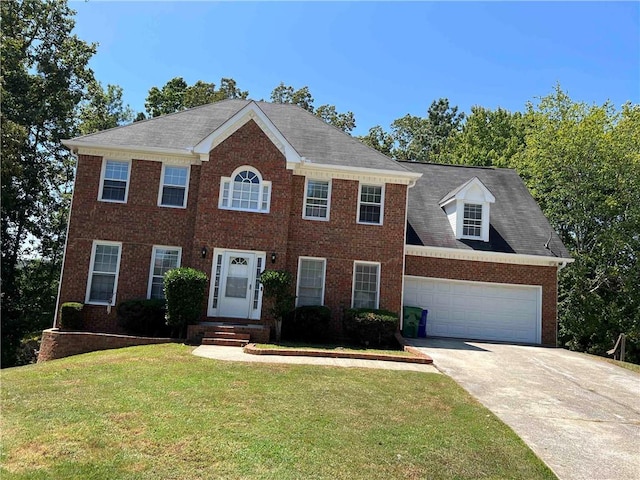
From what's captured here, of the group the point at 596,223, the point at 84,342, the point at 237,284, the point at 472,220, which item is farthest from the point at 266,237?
the point at 596,223

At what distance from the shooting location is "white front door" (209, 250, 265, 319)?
14.4 meters

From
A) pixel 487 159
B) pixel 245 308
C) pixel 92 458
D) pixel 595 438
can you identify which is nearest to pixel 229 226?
pixel 245 308

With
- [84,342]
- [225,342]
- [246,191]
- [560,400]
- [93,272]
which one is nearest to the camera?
[560,400]

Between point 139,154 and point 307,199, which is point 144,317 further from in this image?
point 307,199

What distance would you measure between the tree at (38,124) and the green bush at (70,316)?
10.9m

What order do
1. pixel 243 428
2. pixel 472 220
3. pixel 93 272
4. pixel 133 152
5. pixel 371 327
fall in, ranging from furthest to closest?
pixel 472 220, pixel 133 152, pixel 93 272, pixel 371 327, pixel 243 428

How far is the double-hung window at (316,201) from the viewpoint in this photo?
50.7ft

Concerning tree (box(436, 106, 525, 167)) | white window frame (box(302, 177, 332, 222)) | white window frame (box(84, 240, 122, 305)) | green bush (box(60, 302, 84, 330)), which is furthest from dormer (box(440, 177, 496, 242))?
tree (box(436, 106, 525, 167))

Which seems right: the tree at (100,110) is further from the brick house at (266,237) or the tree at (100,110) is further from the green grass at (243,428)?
the green grass at (243,428)

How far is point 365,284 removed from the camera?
50.4ft

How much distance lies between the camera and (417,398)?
786cm

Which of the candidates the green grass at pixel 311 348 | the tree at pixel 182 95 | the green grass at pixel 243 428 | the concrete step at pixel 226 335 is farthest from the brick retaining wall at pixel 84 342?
the tree at pixel 182 95

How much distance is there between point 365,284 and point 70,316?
9.27 m

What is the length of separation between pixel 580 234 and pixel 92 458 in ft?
75.5
